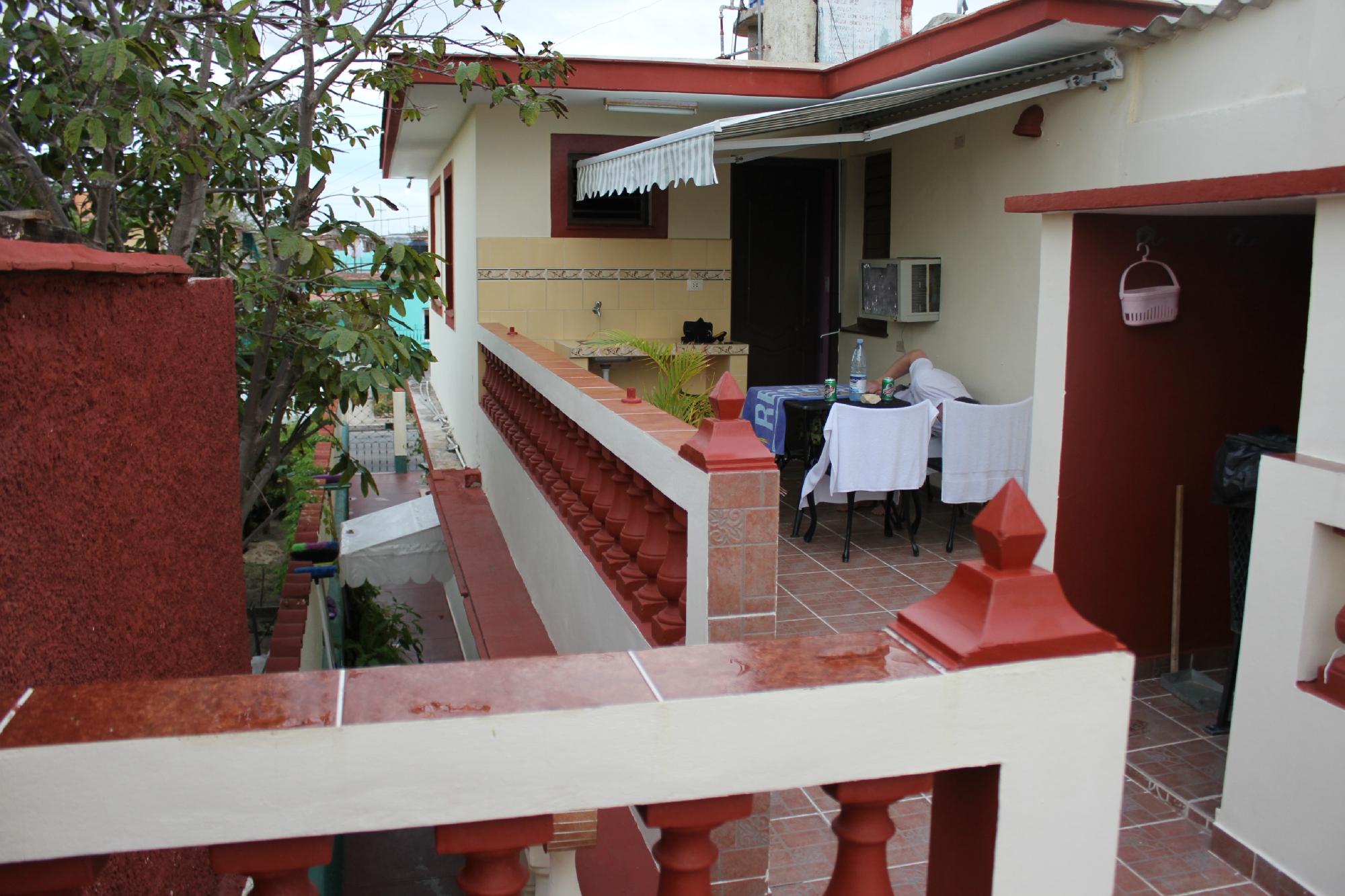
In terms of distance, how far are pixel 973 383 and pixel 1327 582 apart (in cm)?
493

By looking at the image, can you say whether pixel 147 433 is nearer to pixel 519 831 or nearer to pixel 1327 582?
pixel 519 831

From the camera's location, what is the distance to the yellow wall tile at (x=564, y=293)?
9.01m

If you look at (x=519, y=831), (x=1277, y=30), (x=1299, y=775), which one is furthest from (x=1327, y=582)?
(x=1277, y=30)

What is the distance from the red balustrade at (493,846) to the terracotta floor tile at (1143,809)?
292 centimetres

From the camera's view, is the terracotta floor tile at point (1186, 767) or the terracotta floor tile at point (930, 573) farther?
the terracotta floor tile at point (930, 573)

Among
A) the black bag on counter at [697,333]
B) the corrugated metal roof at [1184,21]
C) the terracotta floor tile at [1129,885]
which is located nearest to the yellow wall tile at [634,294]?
the black bag on counter at [697,333]

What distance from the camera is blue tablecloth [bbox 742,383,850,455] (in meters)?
7.31

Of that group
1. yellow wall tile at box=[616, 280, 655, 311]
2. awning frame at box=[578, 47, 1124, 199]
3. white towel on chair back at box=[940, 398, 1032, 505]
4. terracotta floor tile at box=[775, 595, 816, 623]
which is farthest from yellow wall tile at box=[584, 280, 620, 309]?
terracotta floor tile at box=[775, 595, 816, 623]

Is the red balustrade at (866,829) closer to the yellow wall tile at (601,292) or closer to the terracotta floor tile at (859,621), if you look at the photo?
the terracotta floor tile at (859,621)

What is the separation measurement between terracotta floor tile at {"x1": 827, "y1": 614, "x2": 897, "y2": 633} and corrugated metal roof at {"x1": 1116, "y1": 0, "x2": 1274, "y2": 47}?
11.2ft

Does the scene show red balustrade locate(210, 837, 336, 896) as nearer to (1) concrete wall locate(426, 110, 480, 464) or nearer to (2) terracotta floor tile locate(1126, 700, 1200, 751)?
(2) terracotta floor tile locate(1126, 700, 1200, 751)

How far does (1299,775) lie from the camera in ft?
10.3

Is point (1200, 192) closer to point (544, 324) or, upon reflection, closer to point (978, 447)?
point (978, 447)

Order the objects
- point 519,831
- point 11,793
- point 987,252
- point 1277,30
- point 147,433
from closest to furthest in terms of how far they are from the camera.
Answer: point 11,793 < point 519,831 < point 147,433 < point 1277,30 < point 987,252
